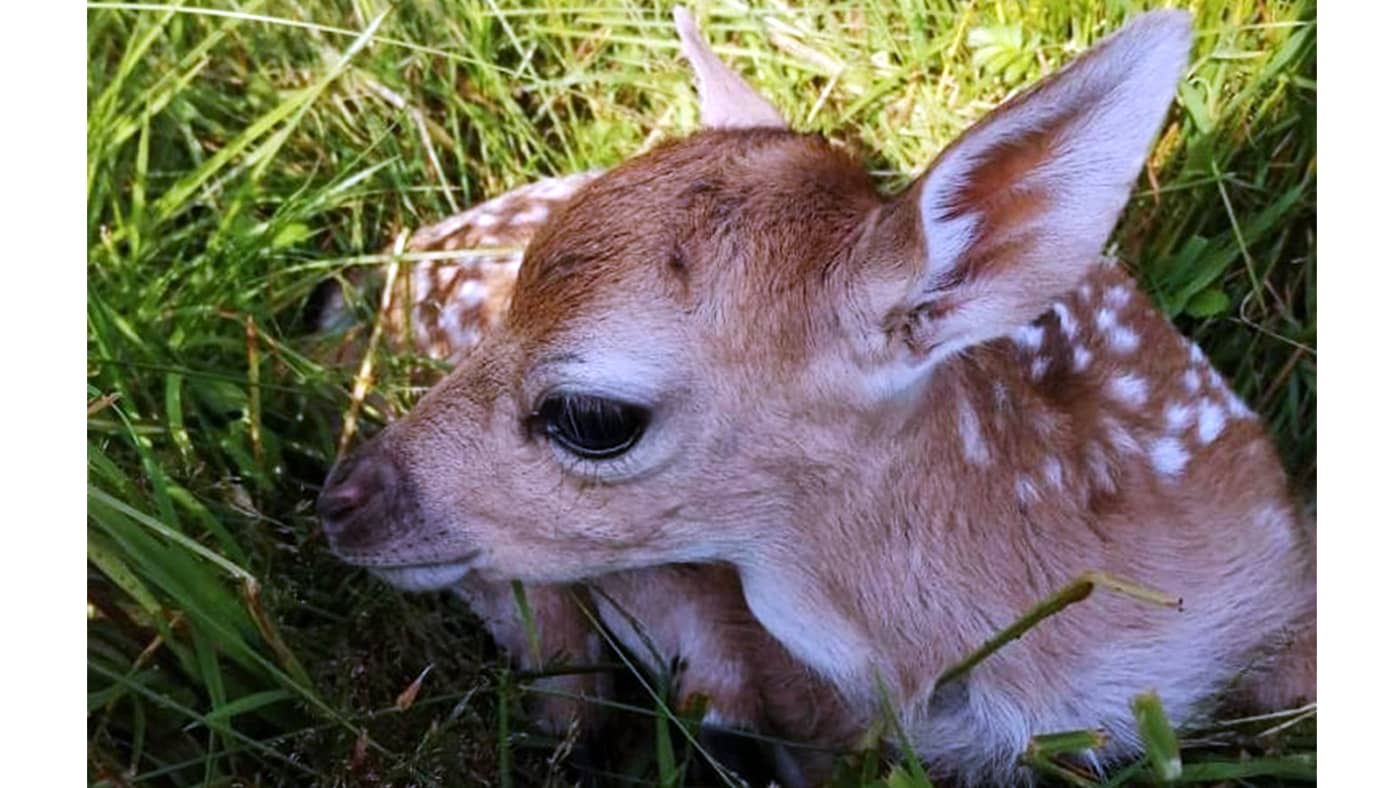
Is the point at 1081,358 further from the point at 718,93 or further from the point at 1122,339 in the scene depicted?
the point at 718,93

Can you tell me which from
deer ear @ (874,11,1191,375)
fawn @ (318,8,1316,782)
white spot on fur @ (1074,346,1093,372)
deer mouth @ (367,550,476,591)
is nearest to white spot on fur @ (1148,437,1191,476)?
fawn @ (318,8,1316,782)

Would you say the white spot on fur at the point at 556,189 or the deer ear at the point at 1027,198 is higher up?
the deer ear at the point at 1027,198

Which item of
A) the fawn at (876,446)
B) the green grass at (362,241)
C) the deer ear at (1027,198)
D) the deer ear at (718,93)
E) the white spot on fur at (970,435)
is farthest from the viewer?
the deer ear at (718,93)

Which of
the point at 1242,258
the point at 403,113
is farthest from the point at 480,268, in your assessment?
the point at 1242,258

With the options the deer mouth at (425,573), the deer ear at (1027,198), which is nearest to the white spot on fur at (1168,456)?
the deer ear at (1027,198)

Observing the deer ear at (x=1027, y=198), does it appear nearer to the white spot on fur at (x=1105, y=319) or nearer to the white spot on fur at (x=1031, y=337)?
the white spot on fur at (x=1031, y=337)

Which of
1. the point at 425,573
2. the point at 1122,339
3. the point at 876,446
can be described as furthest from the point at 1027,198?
the point at 425,573
